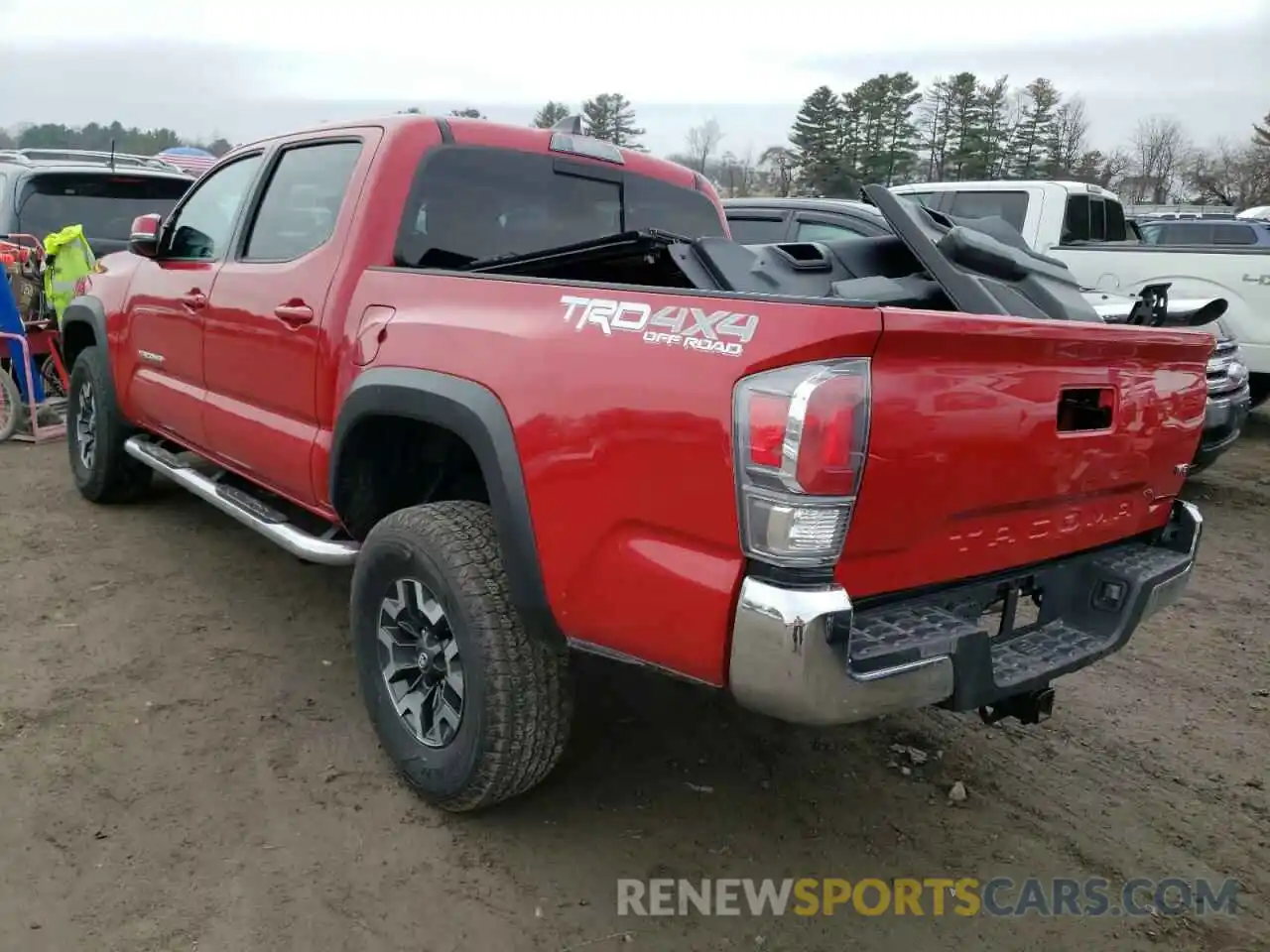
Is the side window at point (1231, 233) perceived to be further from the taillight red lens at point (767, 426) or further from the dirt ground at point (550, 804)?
the taillight red lens at point (767, 426)

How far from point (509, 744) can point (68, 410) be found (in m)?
4.34

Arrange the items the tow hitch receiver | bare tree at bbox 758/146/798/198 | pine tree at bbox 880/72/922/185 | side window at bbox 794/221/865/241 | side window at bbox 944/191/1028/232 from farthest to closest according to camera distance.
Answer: pine tree at bbox 880/72/922/185
bare tree at bbox 758/146/798/198
side window at bbox 944/191/1028/232
side window at bbox 794/221/865/241
the tow hitch receiver

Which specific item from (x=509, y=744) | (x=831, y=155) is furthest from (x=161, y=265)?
(x=831, y=155)

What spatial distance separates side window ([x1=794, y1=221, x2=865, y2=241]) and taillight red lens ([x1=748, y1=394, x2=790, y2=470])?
515 centimetres

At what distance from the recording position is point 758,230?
7281mm

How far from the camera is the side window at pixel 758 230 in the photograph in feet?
23.4

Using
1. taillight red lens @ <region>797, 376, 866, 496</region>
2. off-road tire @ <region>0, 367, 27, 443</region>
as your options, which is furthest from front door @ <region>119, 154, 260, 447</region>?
taillight red lens @ <region>797, 376, 866, 496</region>

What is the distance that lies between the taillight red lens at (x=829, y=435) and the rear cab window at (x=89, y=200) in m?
7.39

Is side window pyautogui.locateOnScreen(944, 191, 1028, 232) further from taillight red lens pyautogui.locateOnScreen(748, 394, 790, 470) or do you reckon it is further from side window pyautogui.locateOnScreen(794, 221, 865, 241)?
taillight red lens pyautogui.locateOnScreen(748, 394, 790, 470)

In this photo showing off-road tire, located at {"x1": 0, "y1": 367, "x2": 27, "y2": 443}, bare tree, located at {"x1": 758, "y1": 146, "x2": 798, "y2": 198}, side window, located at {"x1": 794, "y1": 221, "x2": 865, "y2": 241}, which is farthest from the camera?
bare tree, located at {"x1": 758, "y1": 146, "x2": 798, "y2": 198}

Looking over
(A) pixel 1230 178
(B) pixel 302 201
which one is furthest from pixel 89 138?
(A) pixel 1230 178

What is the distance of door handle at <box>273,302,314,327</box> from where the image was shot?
3262 millimetres

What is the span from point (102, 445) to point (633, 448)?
4.17 m

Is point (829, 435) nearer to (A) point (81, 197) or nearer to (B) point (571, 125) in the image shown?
(B) point (571, 125)
